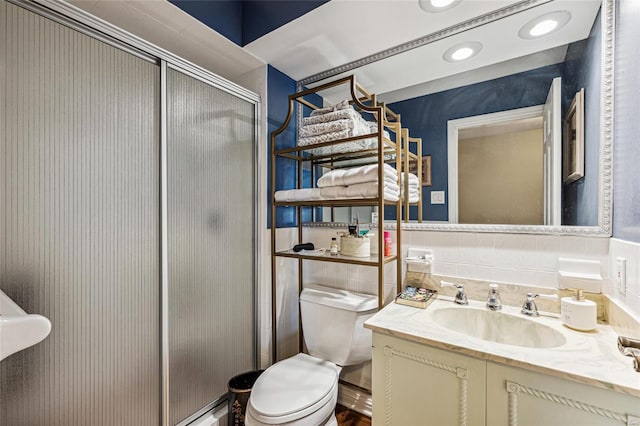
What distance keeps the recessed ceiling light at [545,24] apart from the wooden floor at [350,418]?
2.08 metres

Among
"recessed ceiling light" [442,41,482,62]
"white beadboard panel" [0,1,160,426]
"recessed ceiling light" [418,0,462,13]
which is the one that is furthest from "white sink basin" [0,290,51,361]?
"recessed ceiling light" [442,41,482,62]

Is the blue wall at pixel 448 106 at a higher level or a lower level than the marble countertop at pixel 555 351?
higher

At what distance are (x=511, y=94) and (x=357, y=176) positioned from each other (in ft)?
2.57

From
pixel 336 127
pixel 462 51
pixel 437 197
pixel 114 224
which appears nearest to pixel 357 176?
pixel 336 127

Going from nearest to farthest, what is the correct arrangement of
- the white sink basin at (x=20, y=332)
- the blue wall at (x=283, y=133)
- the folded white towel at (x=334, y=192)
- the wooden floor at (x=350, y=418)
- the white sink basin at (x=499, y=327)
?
the white sink basin at (x=20, y=332), the white sink basin at (x=499, y=327), the folded white towel at (x=334, y=192), the wooden floor at (x=350, y=418), the blue wall at (x=283, y=133)

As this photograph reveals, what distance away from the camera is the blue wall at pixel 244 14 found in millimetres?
1319

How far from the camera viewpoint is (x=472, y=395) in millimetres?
885

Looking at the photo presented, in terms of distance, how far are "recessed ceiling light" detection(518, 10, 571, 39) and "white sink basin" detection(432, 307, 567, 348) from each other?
1.22 m

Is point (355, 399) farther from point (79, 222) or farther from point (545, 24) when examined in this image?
point (545, 24)

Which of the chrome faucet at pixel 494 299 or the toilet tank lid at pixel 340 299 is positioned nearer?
the chrome faucet at pixel 494 299

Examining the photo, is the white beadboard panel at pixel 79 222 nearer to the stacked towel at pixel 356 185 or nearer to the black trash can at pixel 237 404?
the black trash can at pixel 237 404

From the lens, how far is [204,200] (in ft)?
4.74

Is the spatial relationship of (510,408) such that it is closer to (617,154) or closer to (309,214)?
(617,154)

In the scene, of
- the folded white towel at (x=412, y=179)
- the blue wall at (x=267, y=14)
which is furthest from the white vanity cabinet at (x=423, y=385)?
the blue wall at (x=267, y=14)
